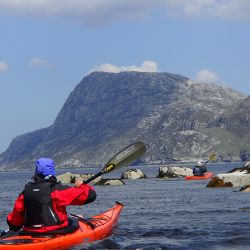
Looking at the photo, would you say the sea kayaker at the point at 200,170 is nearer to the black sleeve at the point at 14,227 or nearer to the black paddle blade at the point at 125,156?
the black paddle blade at the point at 125,156

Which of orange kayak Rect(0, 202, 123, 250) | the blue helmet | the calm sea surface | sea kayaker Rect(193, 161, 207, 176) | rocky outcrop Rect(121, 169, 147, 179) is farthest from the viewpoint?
rocky outcrop Rect(121, 169, 147, 179)

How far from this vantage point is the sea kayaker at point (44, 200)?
1348 centimetres

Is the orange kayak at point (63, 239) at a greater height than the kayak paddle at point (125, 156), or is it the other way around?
the kayak paddle at point (125, 156)

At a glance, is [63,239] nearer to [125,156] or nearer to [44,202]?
[44,202]

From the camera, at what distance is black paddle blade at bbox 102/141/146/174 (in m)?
18.9

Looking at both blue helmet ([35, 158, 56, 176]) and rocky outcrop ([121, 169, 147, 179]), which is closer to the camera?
blue helmet ([35, 158, 56, 176])

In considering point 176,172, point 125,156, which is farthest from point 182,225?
point 176,172

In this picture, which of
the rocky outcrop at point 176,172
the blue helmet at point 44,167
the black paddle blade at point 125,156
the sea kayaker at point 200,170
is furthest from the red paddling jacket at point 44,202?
A: the rocky outcrop at point 176,172

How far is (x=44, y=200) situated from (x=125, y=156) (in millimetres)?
6399

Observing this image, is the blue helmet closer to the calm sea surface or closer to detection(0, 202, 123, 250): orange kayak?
detection(0, 202, 123, 250): orange kayak

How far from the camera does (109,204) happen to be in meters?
34.4

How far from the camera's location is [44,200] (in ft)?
44.1

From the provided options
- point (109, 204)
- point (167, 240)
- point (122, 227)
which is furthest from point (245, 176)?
point (167, 240)

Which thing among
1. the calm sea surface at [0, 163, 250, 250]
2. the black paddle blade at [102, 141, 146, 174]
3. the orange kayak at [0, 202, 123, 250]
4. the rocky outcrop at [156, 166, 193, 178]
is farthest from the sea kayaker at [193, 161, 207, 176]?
the orange kayak at [0, 202, 123, 250]
